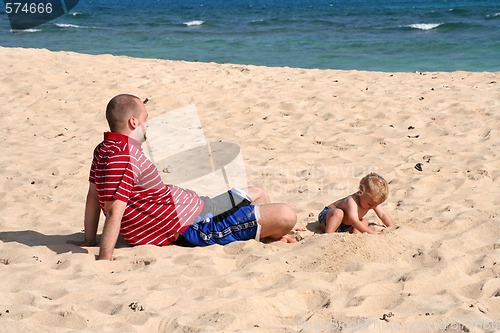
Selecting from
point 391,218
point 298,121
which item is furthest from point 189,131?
point 391,218

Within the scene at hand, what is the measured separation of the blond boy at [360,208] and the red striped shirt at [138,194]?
90 centimetres

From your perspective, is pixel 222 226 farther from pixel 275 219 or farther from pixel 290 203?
pixel 290 203

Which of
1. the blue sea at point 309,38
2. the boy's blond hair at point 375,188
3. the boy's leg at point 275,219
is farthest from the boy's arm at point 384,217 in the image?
the blue sea at point 309,38

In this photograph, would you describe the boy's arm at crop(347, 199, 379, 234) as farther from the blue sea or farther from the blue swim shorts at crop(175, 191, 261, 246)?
the blue sea

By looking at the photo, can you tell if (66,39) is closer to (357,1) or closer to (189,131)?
(189,131)

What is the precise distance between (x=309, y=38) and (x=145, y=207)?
1829 cm

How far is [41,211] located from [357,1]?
125 feet

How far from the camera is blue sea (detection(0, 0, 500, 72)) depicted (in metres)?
16.0

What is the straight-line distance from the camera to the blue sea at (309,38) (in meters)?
16.0

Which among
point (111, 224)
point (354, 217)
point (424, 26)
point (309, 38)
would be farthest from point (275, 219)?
point (424, 26)

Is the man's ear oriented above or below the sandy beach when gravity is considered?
above

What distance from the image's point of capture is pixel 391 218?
4.41 metres

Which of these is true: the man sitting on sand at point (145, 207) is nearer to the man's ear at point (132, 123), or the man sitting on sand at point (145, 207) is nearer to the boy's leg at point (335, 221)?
Result: the man's ear at point (132, 123)

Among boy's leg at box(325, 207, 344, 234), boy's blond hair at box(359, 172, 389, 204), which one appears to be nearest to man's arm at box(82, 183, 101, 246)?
boy's leg at box(325, 207, 344, 234)
